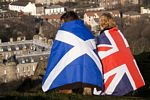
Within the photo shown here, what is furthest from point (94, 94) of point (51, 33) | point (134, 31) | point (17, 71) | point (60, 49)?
point (51, 33)

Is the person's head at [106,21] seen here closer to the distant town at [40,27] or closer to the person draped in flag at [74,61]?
the person draped in flag at [74,61]

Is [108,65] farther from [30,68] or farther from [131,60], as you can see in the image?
[30,68]

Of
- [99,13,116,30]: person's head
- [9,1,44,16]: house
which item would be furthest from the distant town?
[99,13,116,30]: person's head

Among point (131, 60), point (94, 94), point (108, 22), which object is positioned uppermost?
point (108, 22)

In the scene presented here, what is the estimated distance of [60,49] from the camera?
489cm

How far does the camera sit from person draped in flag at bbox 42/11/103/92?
4848mm

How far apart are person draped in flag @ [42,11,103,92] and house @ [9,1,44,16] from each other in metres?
50.1

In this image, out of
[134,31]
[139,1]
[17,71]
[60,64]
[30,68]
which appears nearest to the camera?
[60,64]

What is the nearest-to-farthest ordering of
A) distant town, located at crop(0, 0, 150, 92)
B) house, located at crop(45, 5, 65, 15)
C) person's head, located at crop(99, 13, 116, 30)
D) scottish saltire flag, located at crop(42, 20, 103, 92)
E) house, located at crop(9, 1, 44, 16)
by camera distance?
scottish saltire flag, located at crop(42, 20, 103, 92), person's head, located at crop(99, 13, 116, 30), distant town, located at crop(0, 0, 150, 92), house, located at crop(45, 5, 65, 15), house, located at crop(9, 1, 44, 16)

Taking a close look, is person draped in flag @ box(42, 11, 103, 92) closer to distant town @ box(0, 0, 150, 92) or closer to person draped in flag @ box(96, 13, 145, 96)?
person draped in flag @ box(96, 13, 145, 96)

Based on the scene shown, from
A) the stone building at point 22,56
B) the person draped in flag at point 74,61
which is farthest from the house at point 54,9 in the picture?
the person draped in flag at point 74,61

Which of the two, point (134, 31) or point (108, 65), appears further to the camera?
point (134, 31)

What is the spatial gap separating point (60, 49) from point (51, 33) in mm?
31133

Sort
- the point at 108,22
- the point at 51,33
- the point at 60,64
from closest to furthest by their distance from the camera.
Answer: the point at 60,64, the point at 108,22, the point at 51,33
